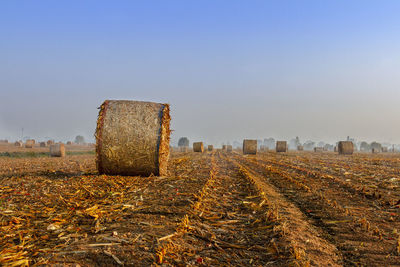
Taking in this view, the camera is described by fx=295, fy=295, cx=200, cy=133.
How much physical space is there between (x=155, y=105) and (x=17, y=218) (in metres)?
8.07

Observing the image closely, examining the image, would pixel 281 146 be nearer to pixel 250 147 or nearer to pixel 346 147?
pixel 346 147

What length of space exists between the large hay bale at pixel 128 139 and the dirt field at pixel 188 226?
225 cm

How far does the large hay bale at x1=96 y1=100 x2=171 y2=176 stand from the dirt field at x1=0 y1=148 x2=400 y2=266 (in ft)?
7.39

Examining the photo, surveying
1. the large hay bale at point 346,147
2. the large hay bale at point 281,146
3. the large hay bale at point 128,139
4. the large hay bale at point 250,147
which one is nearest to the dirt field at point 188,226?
the large hay bale at point 128,139

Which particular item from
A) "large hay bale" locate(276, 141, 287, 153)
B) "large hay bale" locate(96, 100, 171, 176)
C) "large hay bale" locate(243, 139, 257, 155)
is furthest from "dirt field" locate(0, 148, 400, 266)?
"large hay bale" locate(276, 141, 287, 153)

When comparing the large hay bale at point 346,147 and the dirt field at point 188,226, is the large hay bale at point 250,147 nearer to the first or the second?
the large hay bale at point 346,147

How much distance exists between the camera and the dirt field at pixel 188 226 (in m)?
4.53

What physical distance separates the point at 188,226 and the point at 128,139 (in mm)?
7462

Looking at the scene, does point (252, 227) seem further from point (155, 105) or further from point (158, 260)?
point (155, 105)

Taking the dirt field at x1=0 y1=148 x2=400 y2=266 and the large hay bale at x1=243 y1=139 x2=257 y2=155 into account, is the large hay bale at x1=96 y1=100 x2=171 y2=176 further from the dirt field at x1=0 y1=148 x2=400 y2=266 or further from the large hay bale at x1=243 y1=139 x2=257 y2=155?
the large hay bale at x1=243 y1=139 x2=257 y2=155

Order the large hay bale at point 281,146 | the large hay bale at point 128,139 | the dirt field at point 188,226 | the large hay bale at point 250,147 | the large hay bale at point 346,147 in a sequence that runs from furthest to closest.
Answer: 1. the large hay bale at point 281,146
2. the large hay bale at point 346,147
3. the large hay bale at point 250,147
4. the large hay bale at point 128,139
5. the dirt field at point 188,226

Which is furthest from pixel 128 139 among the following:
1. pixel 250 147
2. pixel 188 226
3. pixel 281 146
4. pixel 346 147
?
pixel 281 146

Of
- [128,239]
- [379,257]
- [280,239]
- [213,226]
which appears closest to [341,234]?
[379,257]

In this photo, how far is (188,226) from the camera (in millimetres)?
5711
